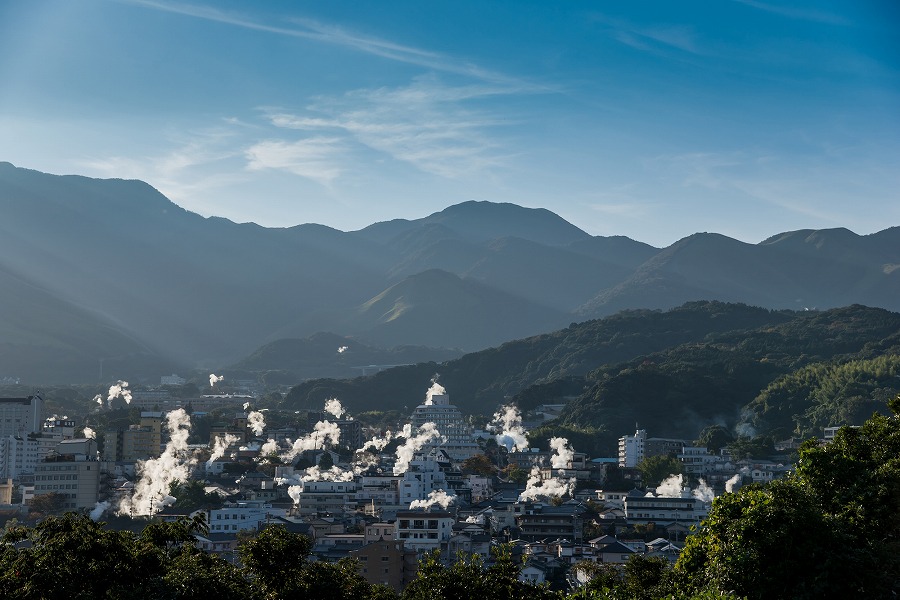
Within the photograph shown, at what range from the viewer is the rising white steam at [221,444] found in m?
106

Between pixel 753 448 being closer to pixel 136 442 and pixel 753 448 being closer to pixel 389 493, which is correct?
pixel 389 493

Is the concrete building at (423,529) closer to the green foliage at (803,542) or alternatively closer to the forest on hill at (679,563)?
the forest on hill at (679,563)

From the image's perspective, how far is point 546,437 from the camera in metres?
116

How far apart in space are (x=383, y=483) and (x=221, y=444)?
3219 cm

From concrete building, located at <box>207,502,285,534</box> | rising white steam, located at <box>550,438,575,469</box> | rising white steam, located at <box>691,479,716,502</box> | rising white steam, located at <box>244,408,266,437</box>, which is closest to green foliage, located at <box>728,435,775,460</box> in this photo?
rising white steam, located at <box>691,479,716,502</box>

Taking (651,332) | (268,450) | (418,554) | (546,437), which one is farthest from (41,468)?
(651,332)

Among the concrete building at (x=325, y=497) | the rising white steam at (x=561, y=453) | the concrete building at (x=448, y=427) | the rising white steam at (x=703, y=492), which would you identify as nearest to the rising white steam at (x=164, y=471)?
the concrete building at (x=325, y=497)

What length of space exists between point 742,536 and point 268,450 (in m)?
89.8

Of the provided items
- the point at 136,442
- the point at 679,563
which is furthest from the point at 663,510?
the point at 136,442

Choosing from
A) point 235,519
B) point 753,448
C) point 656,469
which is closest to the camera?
point 235,519

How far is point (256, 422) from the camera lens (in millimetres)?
129625

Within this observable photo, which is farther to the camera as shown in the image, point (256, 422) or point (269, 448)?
point (256, 422)

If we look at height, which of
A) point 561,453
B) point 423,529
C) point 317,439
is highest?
point 317,439

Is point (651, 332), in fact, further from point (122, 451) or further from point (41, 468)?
point (41, 468)
